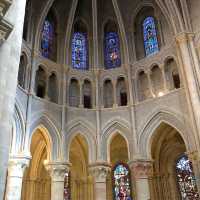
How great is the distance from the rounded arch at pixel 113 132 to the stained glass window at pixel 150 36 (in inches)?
210

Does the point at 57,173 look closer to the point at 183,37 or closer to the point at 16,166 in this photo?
the point at 16,166

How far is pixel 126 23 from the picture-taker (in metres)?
23.0

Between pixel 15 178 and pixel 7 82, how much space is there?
24.3ft

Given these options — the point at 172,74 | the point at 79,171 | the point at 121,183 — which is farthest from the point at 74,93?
the point at 121,183

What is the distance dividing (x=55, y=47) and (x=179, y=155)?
38.8ft

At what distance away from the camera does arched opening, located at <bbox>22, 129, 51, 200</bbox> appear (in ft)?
71.9

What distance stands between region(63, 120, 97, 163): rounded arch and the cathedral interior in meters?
0.06

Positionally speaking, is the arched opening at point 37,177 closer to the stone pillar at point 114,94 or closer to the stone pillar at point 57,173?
the stone pillar at point 57,173

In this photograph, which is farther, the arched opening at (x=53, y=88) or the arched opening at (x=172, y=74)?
the arched opening at (x=53, y=88)

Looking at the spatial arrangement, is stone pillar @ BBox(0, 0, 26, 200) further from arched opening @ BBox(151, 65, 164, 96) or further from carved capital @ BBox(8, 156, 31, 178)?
arched opening @ BBox(151, 65, 164, 96)

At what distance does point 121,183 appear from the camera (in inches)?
902

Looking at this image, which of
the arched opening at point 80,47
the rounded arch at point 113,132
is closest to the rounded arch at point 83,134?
the rounded arch at point 113,132

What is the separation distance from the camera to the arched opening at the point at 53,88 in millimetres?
20250

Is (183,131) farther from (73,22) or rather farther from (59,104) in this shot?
(73,22)
